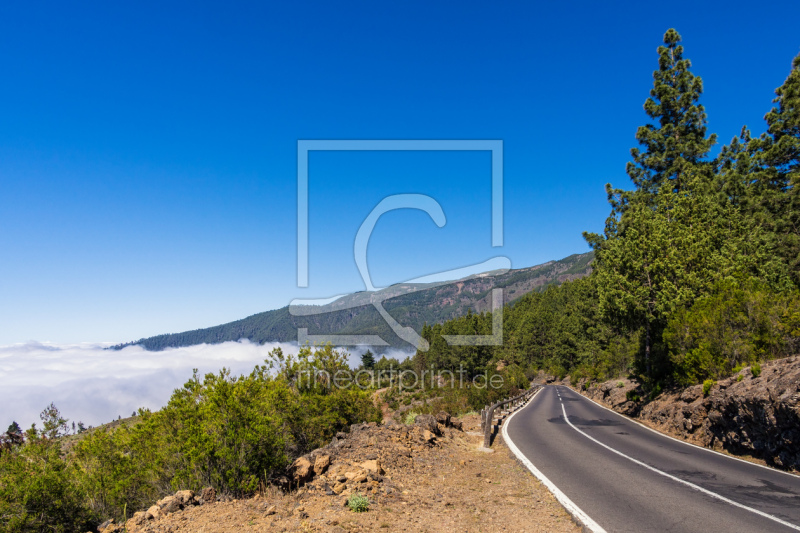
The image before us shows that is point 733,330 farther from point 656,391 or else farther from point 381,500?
point 381,500

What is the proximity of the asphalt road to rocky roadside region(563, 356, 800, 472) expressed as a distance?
28.6 inches

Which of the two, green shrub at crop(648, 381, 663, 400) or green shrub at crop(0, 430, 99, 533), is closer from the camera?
green shrub at crop(0, 430, 99, 533)

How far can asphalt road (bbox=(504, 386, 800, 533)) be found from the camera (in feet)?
21.8

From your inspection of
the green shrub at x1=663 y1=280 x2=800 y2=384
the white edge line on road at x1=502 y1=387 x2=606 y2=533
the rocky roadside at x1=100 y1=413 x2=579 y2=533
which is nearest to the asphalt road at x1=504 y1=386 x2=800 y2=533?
the white edge line on road at x1=502 y1=387 x2=606 y2=533

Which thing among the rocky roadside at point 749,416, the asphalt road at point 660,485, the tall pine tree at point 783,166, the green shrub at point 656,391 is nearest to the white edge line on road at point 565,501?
the asphalt road at point 660,485

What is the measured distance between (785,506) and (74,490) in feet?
55.3

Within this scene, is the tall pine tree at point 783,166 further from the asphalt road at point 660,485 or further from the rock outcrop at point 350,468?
the rock outcrop at point 350,468

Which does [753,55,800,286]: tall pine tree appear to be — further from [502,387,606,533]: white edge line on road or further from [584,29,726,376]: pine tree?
[502,387,606,533]: white edge line on road

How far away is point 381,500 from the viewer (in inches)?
295

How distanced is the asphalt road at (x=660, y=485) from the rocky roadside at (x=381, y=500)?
36.0 inches

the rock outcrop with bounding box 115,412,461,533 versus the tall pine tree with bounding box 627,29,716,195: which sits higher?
the tall pine tree with bounding box 627,29,716,195

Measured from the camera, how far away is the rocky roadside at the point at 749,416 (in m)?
10.4

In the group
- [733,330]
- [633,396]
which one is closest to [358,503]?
[733,330]

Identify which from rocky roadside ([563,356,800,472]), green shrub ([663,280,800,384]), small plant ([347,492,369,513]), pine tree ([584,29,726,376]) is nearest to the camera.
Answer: small plant ([347,492,369,513])
